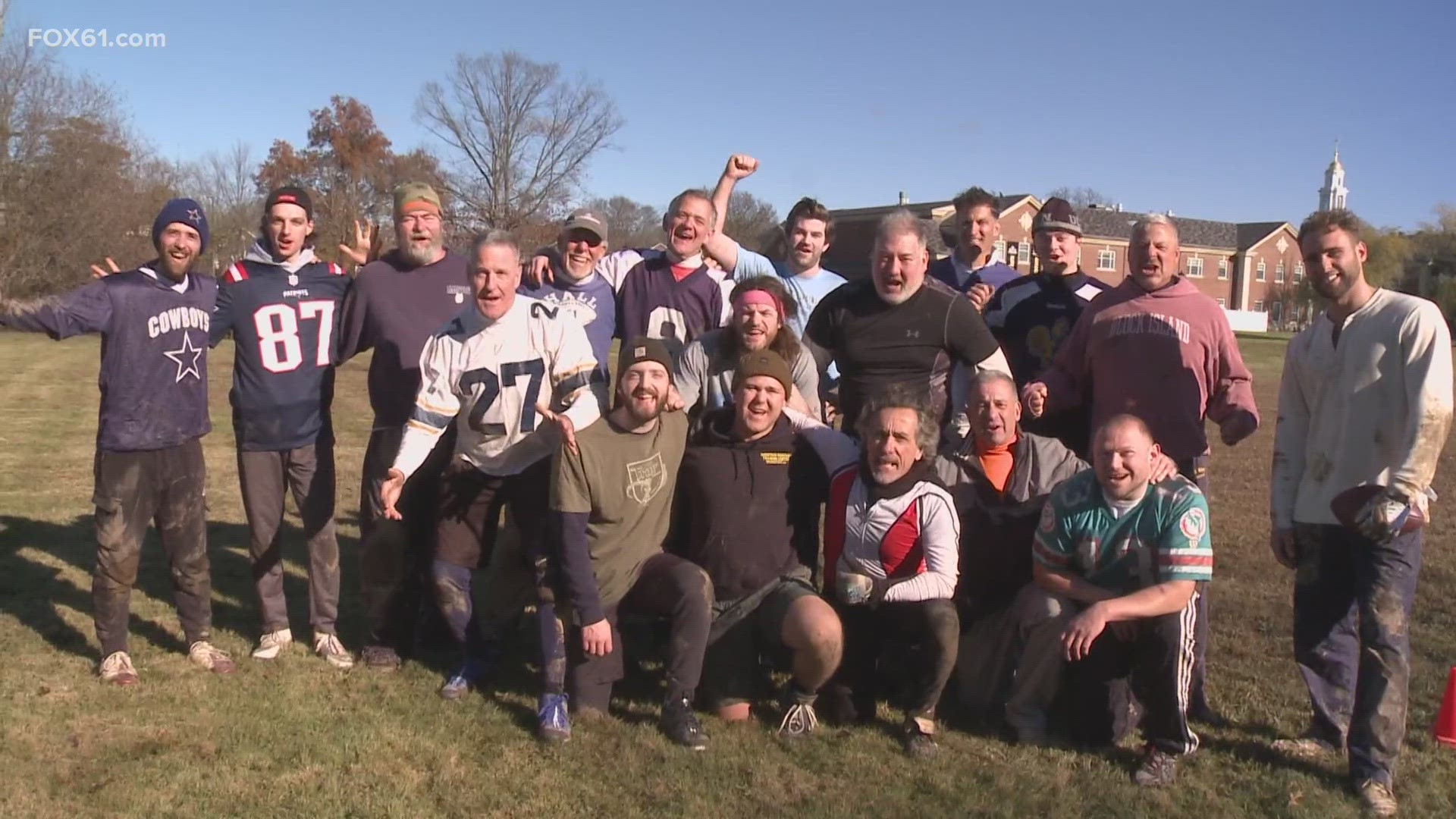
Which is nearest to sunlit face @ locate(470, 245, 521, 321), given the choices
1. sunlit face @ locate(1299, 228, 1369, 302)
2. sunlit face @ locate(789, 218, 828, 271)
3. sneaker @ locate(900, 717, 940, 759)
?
sunlit face @ locate(789, 218, 828, 271)

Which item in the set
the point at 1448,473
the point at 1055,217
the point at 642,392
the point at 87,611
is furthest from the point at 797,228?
the point at 1448,473

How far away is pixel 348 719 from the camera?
4.77 meters

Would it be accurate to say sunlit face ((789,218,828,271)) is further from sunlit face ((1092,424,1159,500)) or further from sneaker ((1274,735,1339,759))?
sneaker ((1274,735,1339,759))

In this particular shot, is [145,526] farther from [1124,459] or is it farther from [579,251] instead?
[1124,459]

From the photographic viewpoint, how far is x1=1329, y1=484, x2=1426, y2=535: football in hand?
13.0 ft

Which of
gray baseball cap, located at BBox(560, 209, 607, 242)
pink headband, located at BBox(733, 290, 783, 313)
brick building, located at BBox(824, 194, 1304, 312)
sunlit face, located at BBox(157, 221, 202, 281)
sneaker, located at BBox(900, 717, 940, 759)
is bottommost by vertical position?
sneaker, located at BBox(900, 717, 940, 759)

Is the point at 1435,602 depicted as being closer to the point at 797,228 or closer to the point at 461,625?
the point at 797,228

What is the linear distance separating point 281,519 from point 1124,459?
405 cm

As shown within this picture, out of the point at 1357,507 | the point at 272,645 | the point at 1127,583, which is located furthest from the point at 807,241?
the point at 272,645

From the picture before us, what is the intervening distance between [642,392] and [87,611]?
3.86 meters

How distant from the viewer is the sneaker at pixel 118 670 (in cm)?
512

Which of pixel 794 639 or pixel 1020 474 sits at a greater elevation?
pixel 1020 474

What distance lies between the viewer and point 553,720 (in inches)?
182

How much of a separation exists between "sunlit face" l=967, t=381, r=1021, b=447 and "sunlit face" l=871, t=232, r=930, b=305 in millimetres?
570
